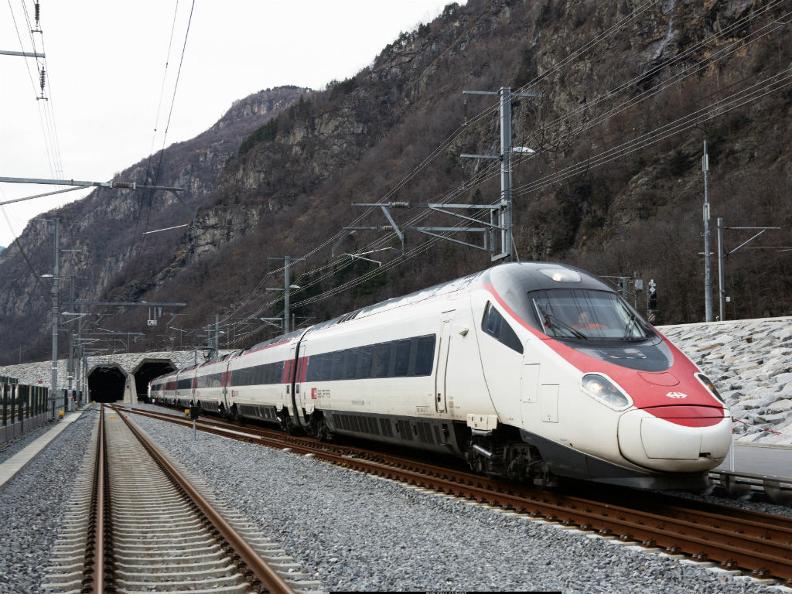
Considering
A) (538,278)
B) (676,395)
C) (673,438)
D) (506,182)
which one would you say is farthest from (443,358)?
(506,182)

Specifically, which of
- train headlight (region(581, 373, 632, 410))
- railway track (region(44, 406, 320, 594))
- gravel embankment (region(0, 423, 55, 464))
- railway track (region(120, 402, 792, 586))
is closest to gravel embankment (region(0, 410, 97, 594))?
railway track (region(44, 406, 320, 594))

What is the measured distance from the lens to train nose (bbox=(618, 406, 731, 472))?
9383 mm

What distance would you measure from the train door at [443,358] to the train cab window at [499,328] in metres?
1.27

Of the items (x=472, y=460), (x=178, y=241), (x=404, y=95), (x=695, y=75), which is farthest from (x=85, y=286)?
(x=472, y=460)

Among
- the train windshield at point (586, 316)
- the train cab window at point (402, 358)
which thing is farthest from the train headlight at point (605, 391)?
the train cab window at point (402, 358)

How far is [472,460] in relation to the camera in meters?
13.6

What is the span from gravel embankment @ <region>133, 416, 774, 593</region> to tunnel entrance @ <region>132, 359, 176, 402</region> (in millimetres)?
91773

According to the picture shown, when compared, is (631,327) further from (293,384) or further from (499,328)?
(293,384)

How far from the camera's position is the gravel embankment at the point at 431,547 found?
732 centimetres

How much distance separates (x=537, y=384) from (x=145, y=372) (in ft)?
349

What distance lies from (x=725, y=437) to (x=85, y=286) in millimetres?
183117

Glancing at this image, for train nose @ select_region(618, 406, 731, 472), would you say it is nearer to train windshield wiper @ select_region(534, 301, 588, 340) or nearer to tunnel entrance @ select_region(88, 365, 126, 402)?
train windshield wiper @ select_region(534, 301, 588, 340)

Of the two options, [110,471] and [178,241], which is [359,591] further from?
[178,241]

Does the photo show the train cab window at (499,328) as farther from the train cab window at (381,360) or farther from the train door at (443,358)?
the train cab window at (381,360)
